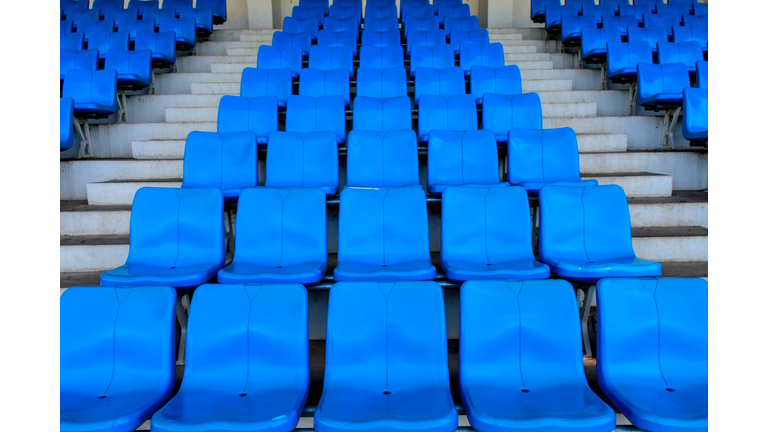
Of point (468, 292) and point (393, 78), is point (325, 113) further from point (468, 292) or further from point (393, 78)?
point (468, 292)

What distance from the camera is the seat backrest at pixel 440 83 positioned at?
2582 millimetres

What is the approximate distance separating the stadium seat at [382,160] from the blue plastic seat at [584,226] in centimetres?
55

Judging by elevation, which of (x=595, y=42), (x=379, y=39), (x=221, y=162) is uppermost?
(x=379, y=39)

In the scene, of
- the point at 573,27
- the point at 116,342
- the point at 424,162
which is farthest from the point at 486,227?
the point at 573,27

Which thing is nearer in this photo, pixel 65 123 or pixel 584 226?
pixel 584 226

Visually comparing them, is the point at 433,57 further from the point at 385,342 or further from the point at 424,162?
the point at 385,342

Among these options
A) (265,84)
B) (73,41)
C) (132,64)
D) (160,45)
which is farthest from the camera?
(73,41)

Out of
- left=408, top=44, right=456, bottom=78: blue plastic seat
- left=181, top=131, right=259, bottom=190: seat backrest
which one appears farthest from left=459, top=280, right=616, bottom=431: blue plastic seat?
left=408, top=44, right=456, bottom=78: blue plastic seat

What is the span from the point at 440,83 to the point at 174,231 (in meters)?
1.69

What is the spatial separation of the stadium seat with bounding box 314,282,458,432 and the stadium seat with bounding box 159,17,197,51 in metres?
3.18

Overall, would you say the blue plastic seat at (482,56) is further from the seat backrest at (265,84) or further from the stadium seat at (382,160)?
the stadium seat at (382,160)

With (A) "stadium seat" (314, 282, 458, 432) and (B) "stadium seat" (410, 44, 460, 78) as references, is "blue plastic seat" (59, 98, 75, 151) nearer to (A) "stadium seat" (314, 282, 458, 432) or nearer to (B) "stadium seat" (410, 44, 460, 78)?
(A) "stadium seat" (314, 282, 458, 432)

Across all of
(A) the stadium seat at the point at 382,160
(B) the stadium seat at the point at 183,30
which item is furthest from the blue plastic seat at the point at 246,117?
(B) the stadium seat at the point at 183,30

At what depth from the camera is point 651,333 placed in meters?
1.01
